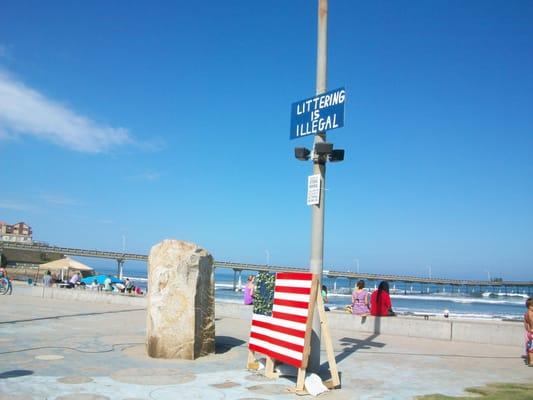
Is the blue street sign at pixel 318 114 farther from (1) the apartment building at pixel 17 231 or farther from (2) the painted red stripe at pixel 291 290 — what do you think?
(1) the apartment building at pixel 17 231

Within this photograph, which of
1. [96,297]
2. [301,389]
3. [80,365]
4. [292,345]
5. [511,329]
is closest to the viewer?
[301,389]

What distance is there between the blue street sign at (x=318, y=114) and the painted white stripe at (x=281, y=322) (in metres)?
3.09

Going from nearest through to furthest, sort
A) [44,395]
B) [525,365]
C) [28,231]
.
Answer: [44,395] → [525,365] → [28,231]

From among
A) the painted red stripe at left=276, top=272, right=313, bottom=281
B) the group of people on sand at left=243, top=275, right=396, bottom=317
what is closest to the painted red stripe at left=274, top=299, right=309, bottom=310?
the painted red stripe at left=276, top=272, right=313, bottom=281

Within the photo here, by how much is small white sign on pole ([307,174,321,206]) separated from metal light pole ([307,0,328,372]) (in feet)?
0.24

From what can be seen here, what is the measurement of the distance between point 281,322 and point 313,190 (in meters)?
2.19

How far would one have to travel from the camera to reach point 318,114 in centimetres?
834

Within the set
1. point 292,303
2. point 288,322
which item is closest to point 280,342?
point 288,322

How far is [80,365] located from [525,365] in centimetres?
731

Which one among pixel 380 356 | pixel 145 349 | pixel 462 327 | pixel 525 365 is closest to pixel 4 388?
pixel 145 349

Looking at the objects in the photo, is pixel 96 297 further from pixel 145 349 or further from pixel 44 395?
pixel 44 395

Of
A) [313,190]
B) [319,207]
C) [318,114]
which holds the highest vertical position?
[318,114]

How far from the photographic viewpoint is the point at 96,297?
20.8 metres

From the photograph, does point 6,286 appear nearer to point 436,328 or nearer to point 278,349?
point 436,328
